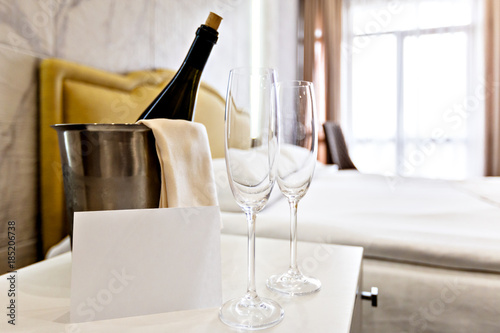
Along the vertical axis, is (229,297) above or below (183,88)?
below

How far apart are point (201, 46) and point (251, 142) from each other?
0.92ft

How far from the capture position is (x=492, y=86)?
355cm

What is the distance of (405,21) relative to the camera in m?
3.83

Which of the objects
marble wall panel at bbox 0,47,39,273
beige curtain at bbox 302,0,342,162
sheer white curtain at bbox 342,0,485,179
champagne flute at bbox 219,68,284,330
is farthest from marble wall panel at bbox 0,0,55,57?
sheer white curtain at bbox 342,0,485,179

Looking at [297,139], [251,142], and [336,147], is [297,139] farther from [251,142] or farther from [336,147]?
[336,147]

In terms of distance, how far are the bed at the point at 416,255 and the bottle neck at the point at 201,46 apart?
401 mm

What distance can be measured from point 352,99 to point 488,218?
309 cm

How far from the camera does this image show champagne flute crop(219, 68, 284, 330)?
40 cm

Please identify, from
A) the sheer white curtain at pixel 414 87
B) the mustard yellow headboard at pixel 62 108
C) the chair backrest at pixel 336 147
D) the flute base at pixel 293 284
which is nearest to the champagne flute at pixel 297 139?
the flute base at pixel 293 284

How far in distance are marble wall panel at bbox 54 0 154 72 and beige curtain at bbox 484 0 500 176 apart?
360cm

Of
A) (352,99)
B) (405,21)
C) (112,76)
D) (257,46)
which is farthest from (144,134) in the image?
(405,21)

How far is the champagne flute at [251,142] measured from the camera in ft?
1.30

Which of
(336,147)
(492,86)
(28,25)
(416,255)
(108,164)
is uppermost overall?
(492,86)

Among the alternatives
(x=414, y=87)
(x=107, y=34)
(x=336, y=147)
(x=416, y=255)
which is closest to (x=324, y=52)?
(x=414, y=87)
